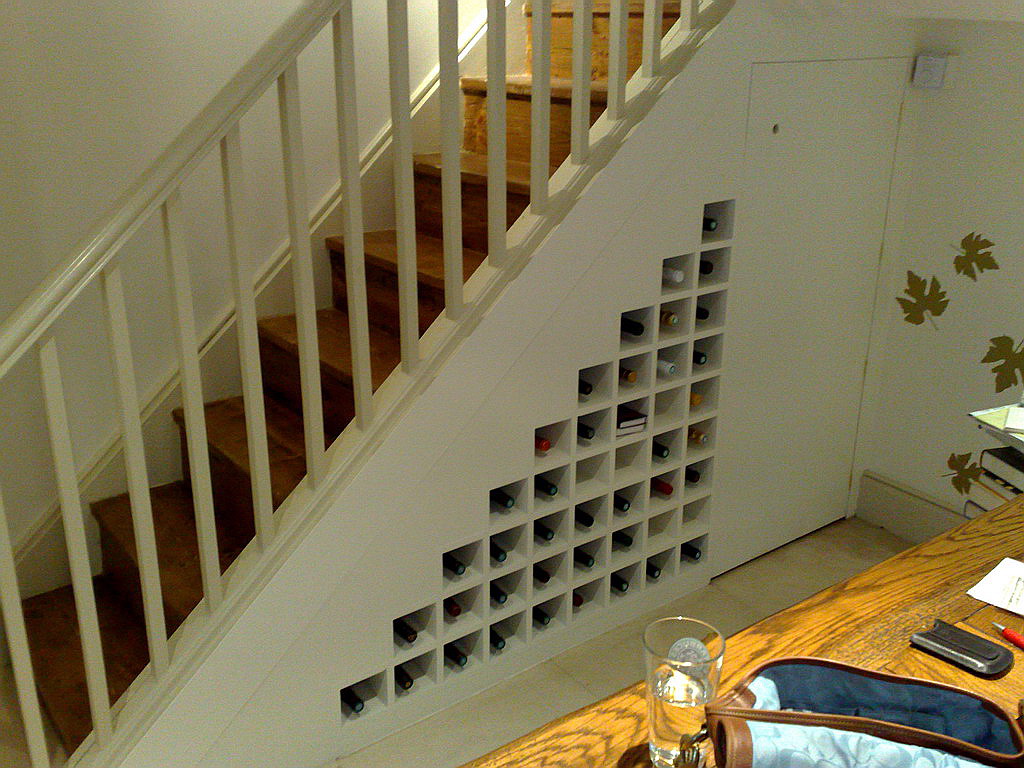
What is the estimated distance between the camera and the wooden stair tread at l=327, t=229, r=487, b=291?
8.26ft

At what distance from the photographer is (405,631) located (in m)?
2.40

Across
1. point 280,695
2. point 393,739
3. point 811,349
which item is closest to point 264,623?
point 280,695

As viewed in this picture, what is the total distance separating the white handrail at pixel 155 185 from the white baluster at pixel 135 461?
6 centimetres

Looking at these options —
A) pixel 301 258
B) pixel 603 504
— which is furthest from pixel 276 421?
pixel 603 504

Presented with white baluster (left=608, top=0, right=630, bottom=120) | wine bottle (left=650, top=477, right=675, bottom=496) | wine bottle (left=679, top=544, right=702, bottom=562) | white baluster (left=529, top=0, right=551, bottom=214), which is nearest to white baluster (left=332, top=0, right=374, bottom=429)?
white baluster (left=529, top=0, right=551, bottom=214)

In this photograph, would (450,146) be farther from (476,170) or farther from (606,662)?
(606,662)

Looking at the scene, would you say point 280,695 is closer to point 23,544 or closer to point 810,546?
point 23,544

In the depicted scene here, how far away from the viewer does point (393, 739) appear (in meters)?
2.39

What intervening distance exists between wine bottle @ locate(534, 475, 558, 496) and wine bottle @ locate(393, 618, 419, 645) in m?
0.48

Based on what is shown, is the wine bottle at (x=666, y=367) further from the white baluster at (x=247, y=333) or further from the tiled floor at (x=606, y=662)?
the white baluster at (x=247, y=333)

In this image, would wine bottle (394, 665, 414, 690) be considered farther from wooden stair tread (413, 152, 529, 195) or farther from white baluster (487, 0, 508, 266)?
wooden stair tread (413, 152, 529, 195)

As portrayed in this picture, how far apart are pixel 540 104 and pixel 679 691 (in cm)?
143

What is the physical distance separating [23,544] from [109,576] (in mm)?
233

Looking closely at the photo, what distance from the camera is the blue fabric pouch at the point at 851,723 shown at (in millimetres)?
1054
